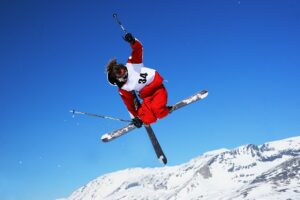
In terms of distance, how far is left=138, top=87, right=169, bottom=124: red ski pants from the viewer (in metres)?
10.5

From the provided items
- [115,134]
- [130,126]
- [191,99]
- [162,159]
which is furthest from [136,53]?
[162,159]

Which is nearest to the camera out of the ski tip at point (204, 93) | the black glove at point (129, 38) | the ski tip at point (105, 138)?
the black glove at point (129, 38)

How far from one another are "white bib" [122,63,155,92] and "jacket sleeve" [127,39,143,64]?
113mm

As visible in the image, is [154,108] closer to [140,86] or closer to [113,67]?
[140,86]

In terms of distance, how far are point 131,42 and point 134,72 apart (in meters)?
0.87

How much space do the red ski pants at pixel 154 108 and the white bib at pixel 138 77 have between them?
1.41ft

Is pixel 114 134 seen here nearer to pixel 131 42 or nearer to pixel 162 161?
pixel 162 161

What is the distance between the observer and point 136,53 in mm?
10281

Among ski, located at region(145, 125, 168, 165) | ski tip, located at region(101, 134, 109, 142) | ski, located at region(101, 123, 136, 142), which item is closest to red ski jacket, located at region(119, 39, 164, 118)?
ski, located at region(101, 123, 136, 142)

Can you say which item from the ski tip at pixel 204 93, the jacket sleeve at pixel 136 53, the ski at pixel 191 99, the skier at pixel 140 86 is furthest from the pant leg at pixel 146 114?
the ski tip at pixel 204 93

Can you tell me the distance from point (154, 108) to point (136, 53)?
5.37 feet

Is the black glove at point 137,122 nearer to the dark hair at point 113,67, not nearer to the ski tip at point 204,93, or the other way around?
the dark hair at point 113,67

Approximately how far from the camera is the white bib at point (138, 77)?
10.3 meters

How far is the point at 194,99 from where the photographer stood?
11.3 metres
